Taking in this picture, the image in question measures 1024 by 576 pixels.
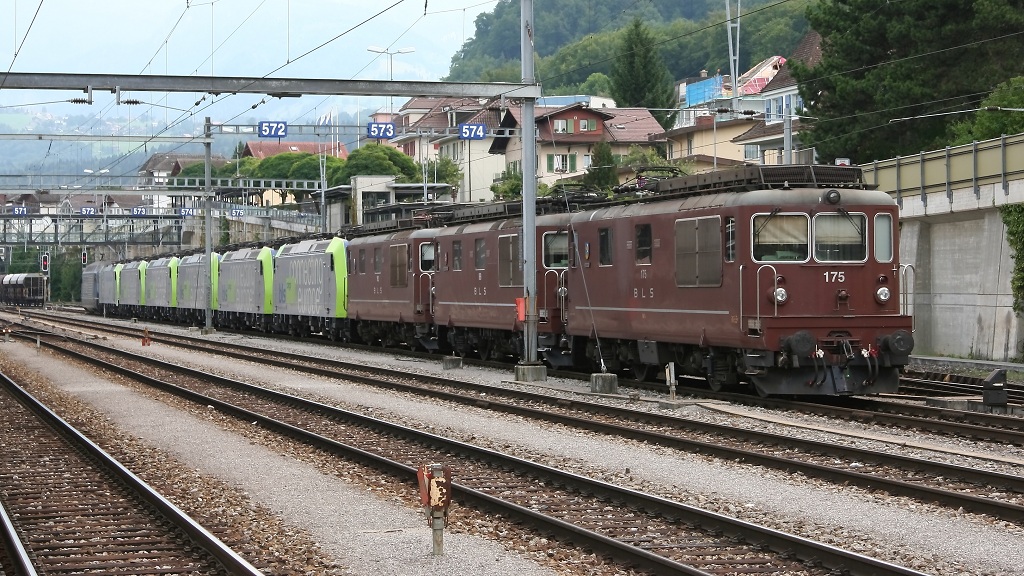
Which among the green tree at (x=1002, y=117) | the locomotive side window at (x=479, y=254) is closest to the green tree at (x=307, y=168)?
the green tree at (x=1002, y=117)

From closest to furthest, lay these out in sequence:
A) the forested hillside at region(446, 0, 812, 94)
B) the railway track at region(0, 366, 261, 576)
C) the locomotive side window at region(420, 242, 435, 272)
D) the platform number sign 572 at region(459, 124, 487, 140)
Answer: the railway track at region(0, 366, 261, 576), the locomotive side window at region(420, 242, 435, 272), the platform number sign 572 at region(459, 124, 487, 140), the forested hillside at region(446, 0, 812, 94)

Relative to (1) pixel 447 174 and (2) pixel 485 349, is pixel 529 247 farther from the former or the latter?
(1) pixel 447 174

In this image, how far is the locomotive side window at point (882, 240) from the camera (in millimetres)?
19594

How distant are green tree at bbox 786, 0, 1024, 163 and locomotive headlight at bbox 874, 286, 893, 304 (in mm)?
26660

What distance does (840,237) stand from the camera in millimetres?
19469

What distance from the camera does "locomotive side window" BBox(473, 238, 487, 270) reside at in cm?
2989

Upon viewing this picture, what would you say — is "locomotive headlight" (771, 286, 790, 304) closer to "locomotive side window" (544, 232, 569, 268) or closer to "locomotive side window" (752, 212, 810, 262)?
"locomotive side window" (752, 212, 810, 262)

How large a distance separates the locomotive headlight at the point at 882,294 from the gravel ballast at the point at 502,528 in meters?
2.75

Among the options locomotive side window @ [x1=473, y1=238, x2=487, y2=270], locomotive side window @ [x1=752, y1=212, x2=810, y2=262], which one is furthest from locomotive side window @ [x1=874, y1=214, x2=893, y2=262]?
locomotive side window @ [x1=473, y1=238, x2=487, y2=270]

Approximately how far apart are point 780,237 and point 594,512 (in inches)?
346

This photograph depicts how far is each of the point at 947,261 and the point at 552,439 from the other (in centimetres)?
1887

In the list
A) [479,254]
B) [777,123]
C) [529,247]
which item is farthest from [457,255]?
[777,123]

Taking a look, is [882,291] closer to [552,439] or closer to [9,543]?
[552,439]

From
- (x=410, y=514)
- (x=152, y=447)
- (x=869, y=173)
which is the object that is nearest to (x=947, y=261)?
(x=869, y=173)
